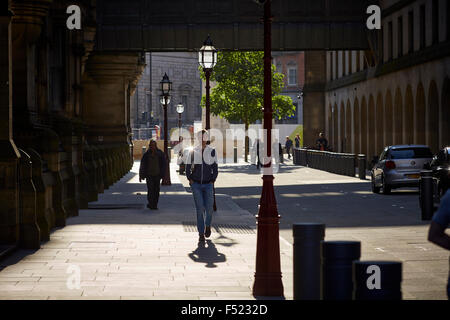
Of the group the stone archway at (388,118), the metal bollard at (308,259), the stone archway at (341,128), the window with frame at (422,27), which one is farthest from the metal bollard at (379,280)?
the stone archway at (341,128)

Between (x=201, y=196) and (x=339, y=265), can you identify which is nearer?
(x=339, y=265)

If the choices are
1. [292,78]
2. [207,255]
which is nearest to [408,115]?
[207,255]

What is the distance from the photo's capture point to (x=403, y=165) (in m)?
28.2

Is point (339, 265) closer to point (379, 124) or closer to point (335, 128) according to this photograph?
point (379, 124)

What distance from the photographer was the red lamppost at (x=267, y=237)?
1015 centimetres

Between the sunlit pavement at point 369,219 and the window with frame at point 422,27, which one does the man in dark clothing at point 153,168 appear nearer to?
the sunlit pavement at point 369,219

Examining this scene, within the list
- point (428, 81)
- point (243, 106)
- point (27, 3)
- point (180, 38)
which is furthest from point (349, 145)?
point (27, 3)

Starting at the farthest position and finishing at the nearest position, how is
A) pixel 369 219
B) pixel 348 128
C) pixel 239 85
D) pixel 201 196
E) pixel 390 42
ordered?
pixel 239 85 → pixel 348 128 → pixel 390 42 → pixel 369 219 → pixel 201 196

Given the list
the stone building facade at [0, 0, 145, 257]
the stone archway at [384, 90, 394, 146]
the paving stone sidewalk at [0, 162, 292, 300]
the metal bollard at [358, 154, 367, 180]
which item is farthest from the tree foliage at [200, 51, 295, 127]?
the paving stone sidewalk at [0, 162, 292, 300]

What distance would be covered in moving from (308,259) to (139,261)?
430 cm

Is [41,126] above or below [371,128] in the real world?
below

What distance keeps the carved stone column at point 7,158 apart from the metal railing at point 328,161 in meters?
29.5

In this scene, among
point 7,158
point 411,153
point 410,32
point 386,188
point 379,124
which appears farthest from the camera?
point 379,124

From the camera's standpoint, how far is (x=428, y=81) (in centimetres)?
4203
